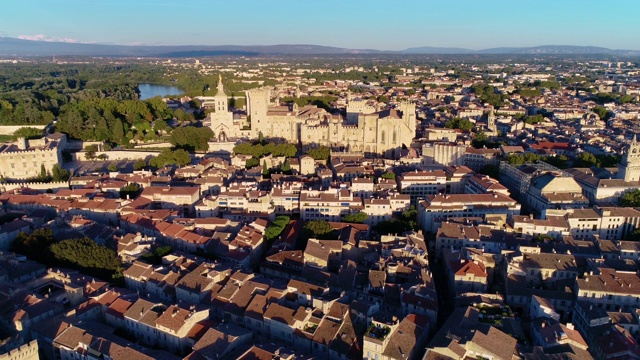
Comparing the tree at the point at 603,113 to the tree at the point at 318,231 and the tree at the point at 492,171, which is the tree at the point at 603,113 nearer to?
the tree at the point at 492,171

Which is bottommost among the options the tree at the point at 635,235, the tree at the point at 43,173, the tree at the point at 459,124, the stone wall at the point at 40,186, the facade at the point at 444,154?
the tree at the point at 635,235

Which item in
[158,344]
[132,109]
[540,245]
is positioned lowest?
[158,344]

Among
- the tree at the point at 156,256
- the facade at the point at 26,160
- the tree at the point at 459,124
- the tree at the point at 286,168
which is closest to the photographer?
the tree at the point at 156,256

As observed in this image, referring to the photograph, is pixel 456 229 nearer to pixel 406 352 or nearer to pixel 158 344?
pixel 406 352

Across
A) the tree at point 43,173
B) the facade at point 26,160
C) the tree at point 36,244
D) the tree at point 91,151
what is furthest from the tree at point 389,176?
the tree at point 91,151

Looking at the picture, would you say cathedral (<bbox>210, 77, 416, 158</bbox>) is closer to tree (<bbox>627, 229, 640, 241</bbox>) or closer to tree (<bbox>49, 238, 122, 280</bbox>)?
tree (<bbox>627, 229, 640, 241</bbox>)

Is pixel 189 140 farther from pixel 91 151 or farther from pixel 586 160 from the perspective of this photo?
pixel 586 160

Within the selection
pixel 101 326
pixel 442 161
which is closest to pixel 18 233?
pixel 101 326
